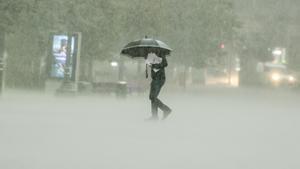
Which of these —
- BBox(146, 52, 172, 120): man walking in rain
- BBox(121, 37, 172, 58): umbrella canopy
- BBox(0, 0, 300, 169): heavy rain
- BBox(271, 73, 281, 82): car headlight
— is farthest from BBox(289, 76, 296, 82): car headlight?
BBox(146, 52, 172, 120): man walking in rain

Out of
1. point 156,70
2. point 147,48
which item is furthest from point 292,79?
point 156,70

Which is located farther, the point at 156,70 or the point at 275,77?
the point at 275,77

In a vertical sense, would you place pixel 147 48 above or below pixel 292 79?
above

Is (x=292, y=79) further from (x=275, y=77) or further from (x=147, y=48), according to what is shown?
(x=147, y=48)

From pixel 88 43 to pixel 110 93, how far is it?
4.67m

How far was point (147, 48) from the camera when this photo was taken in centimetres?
1606

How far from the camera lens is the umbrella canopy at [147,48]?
1586 cm

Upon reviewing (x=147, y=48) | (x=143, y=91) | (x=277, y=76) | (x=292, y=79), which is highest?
(x=147, y=48)

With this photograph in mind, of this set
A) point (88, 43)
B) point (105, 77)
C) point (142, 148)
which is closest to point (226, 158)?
point (142, 148)

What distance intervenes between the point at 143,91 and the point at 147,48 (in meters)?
22.0

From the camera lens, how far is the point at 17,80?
110 ft

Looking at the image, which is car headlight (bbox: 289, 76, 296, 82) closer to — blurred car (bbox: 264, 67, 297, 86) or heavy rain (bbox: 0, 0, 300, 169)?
blurred car (bbox: 264, 67, 297, 86)

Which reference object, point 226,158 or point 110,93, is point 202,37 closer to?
point 110,93

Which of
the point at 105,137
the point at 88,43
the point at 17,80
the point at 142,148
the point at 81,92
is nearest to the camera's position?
the point at 142,148
